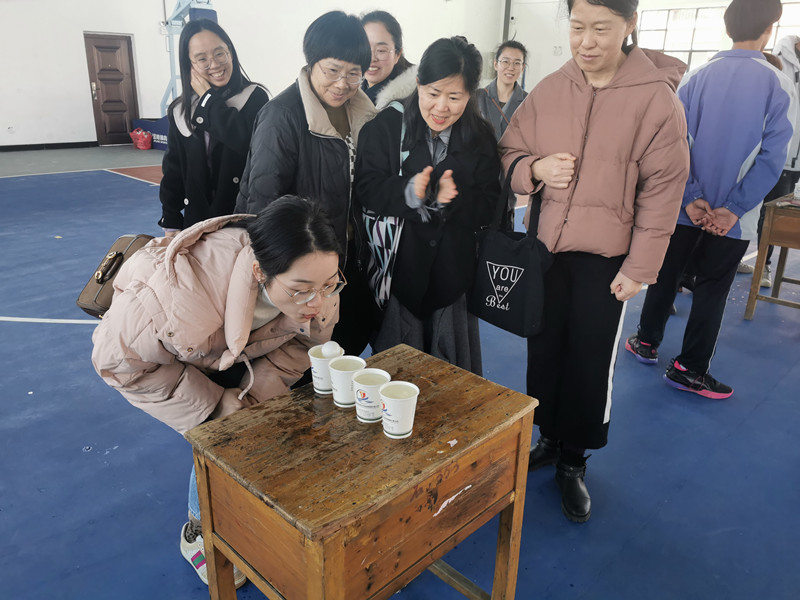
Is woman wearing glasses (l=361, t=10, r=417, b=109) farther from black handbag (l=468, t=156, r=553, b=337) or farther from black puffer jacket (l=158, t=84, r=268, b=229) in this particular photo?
black handbag (l=468, t=156, r=553, b=337)

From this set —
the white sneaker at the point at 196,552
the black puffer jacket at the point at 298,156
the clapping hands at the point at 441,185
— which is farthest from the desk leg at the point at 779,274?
the white sneaker at the point at 196,552

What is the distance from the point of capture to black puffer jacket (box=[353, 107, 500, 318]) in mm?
1921

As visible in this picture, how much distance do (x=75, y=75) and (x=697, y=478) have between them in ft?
42.0

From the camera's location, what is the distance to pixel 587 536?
2010 millimetres

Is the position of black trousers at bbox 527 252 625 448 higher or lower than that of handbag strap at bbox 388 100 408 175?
lower

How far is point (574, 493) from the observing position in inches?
83.3

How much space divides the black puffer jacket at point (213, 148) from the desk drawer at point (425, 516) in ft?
5.18

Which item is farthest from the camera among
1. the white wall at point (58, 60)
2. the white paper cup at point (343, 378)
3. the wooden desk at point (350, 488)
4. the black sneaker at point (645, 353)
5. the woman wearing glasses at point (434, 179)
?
the white wall at point (58, 60)

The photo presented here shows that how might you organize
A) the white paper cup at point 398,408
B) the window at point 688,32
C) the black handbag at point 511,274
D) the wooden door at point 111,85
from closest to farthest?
the white paper cup at point 398,408
the black handbag at point 511,274
the wooden door at point 111,85
the window at point 688,32

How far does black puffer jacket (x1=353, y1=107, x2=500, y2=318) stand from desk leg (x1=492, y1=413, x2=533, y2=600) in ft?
2.37

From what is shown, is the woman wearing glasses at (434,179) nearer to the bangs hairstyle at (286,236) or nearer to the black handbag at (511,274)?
the black handbag at (511,274)

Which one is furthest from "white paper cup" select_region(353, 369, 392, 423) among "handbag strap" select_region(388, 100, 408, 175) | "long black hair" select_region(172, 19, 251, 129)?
"long black hair" select_region(172, 19, 251, 129)

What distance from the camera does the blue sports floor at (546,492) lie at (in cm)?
181

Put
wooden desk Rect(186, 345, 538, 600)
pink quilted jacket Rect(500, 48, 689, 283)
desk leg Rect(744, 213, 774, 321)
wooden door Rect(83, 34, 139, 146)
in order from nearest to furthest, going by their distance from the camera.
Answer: wooden desk Rect(186, 345, 538, 600), pink quilted jacket Rect(500, 48, 689, 283), desk leg Rect(744, 213, 774, 321), wooden door Rect(83, 34, 139, 146)
